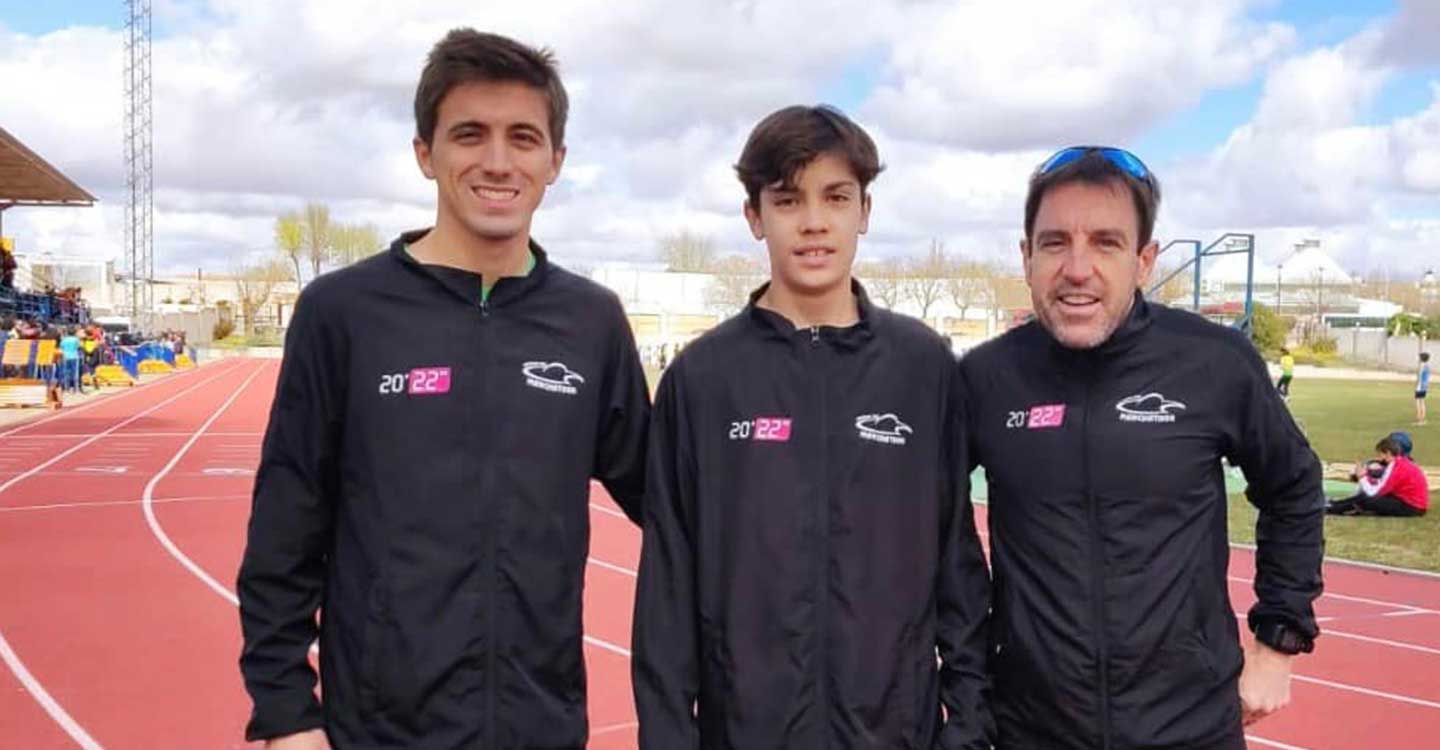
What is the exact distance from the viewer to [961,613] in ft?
8.52

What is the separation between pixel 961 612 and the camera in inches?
102

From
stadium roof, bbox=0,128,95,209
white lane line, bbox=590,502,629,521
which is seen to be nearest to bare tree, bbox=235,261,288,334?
stadium roof, bbox=0,128,95,209

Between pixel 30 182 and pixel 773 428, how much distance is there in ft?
129

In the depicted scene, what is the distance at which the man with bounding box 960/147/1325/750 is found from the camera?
2.58 metres

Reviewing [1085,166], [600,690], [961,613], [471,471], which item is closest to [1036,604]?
[961,613]

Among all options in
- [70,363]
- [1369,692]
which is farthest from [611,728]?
[70,363]

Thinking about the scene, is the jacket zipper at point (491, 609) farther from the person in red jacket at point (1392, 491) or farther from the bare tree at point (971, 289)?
the bare tree at point (971, 289)

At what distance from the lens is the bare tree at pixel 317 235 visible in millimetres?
88938

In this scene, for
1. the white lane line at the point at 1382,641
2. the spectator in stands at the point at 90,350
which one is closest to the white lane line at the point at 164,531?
the white lane line at the point at 1382,641

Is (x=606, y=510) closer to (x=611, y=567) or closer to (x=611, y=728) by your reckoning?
(x=611, y=567)

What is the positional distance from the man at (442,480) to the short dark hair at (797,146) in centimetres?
46

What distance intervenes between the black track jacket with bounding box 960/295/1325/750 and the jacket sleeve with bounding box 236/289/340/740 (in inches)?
56.8

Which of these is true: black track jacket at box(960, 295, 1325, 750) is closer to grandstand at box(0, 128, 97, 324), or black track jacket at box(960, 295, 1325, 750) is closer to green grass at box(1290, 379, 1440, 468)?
green grass at box(1290, 379, 1440, 468)

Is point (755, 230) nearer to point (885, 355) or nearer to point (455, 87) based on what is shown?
point (885, 355)
